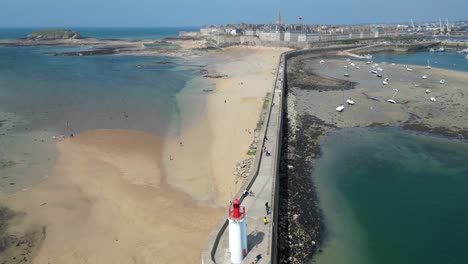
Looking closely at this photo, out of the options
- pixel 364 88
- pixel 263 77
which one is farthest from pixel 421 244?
pixel 263 77

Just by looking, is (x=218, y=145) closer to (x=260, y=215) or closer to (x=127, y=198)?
(x=127, y=198)

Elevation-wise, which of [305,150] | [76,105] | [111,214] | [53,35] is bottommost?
[111,214]

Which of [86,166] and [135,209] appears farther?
[86,166]

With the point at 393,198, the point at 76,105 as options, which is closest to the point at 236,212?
the point at 393,198

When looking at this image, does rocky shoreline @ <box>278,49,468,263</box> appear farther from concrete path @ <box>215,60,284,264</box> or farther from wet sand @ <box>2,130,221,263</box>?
wet sand @ <box>2,130,221,263</box>

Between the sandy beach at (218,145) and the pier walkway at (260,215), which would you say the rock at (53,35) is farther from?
the pier walkway at (260,215)

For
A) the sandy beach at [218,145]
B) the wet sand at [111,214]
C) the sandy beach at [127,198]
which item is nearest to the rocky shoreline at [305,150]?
the sandy beach at [218,145]

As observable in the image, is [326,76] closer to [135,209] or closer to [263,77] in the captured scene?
[263,77]
